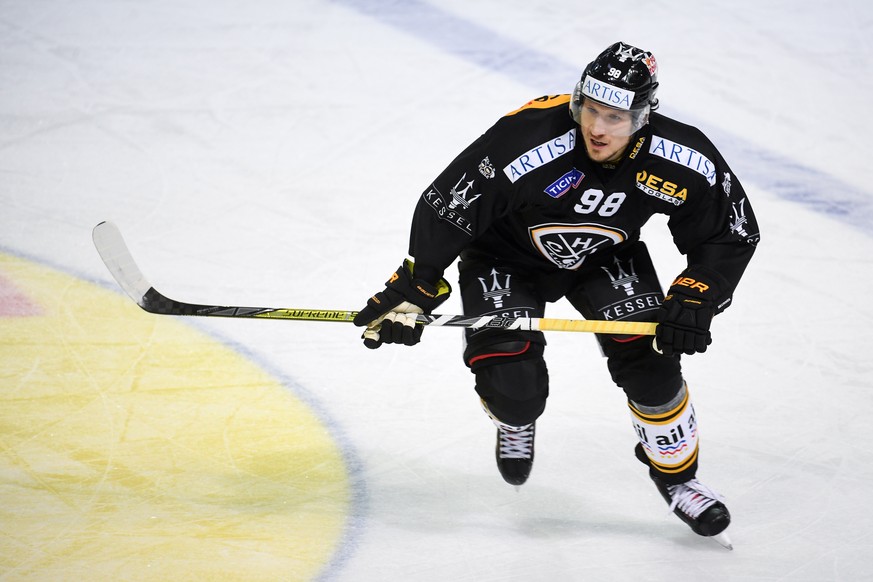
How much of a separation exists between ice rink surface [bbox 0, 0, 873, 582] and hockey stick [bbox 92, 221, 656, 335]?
475 mm

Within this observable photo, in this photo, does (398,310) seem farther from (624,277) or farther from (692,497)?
(692,497)

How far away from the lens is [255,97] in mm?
5777

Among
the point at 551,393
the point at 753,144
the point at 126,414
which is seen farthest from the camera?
the point at 753,144

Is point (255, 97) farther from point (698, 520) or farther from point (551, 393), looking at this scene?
point (698, 520)

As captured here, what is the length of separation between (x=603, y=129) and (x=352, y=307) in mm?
1649

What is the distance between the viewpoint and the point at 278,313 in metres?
3.17

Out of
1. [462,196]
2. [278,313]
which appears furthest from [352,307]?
[462,196]

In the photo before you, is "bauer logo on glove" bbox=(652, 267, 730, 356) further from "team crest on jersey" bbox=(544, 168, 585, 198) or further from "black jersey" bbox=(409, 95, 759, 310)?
"team crest on jersey" bbox=(544, 168, 585, 198)

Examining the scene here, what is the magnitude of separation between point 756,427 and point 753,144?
2.27 metres

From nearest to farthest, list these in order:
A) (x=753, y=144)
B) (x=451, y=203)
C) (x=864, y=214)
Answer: (x=451, y=203)
(x=864, y=214)
(x=753, y=144)

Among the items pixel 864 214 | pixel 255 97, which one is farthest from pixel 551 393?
pixel 255 97

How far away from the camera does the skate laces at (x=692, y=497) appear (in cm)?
312

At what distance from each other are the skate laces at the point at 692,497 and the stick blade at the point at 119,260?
1665 millimetres

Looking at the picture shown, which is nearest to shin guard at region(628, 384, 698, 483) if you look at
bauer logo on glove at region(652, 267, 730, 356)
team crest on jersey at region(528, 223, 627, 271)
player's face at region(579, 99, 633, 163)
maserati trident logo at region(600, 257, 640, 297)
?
bauer logo on glove at region(652, 267, 730, 356)
